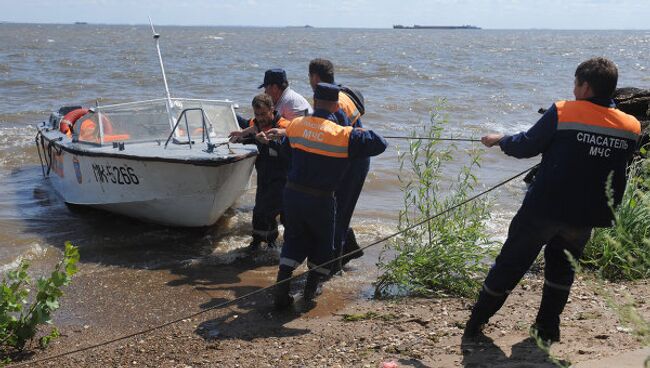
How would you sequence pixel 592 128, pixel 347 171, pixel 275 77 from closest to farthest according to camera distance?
pixel 592 128 < pixel 347 171 < pixel 275 77

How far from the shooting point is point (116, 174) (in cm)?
844

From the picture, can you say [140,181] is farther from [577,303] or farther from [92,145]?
[577,303]


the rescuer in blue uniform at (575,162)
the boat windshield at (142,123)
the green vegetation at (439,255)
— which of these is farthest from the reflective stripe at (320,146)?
the boat windshield at (142,123)

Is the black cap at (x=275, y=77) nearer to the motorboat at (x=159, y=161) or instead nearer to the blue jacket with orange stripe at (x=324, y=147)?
the motorboat at (x=159, y=161)

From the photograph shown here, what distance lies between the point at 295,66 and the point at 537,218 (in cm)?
3560

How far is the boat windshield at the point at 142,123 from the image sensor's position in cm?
882

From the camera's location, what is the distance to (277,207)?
7594mm

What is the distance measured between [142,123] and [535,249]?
18.3 feet

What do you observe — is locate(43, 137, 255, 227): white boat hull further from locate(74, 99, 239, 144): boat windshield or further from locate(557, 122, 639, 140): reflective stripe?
locate(557, 122, 639, 140): reflective stripe

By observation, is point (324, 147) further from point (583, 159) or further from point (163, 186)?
point (163, 186)

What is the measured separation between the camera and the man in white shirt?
24.2 ft

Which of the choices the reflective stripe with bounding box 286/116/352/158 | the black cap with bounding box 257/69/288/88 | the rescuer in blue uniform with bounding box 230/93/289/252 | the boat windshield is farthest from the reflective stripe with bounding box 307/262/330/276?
the boat windshield

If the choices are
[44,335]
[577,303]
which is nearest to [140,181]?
[44,335]

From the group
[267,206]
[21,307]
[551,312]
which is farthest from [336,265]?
[21,307]
